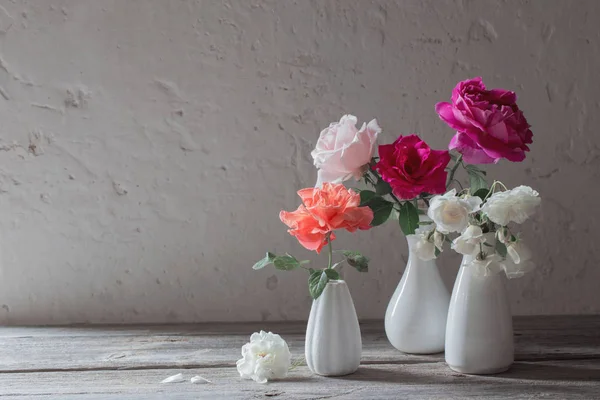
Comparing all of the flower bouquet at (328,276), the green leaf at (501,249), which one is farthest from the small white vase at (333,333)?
the green leaf at (501,249)

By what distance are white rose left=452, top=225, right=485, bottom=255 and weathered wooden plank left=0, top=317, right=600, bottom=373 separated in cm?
25

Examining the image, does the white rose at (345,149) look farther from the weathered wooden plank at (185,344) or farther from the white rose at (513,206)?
the weathered wooden plank at (185,344)

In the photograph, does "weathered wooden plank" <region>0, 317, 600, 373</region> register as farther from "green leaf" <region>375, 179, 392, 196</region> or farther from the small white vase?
"green leaf" <region>375, 179, 392, 196</region>

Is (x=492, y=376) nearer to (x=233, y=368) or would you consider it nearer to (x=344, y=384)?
(x=344, y=384)

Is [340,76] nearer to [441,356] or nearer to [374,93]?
[374,93]

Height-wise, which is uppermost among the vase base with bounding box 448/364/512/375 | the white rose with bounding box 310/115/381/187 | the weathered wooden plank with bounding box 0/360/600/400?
the white rose with bounding box 310/115/381/187

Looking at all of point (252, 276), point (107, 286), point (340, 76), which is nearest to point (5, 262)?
point (107, 286)

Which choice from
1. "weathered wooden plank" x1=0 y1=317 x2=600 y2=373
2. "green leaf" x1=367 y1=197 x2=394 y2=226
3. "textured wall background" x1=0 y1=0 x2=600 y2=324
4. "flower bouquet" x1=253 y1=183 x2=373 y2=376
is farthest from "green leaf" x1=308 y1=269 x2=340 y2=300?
"textured wall background" x1=0 y1=0 x2=600 y2=324

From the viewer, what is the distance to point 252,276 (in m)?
1.57

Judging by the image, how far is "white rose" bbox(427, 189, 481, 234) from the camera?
96 centimetres

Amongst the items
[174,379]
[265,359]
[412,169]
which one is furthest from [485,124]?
[174,379]

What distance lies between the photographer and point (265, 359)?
1.05m

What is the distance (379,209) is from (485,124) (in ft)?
0.67

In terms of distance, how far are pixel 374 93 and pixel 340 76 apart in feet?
0.27
